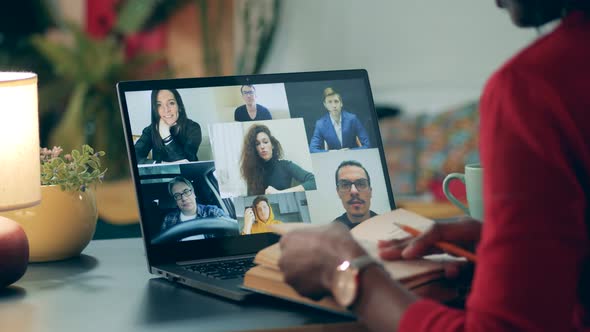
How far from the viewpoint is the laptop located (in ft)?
4.05

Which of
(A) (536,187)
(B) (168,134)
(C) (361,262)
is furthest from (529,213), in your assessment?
(B) (168,134)

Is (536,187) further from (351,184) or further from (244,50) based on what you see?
(244,50)

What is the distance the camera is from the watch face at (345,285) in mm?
891

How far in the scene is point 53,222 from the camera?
1290mm

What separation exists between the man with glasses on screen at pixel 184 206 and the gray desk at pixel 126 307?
0.29ft

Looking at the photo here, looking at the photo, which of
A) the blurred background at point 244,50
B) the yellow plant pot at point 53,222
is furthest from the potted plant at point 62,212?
the blurred background at point 244,50

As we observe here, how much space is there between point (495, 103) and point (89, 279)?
666 mm

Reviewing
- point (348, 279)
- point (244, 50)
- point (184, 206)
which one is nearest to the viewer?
point (348, 279)

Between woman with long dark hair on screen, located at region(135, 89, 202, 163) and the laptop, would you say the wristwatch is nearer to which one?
the laptop

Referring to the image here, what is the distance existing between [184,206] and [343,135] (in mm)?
286

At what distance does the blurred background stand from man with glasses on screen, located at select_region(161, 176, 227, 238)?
8.27 feet

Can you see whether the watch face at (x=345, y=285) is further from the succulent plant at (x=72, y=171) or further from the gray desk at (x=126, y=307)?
the succulent plant at (x=72, y=171)

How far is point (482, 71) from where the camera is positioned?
14.1 ft

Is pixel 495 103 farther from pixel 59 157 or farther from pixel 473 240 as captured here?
pixel 59 157
